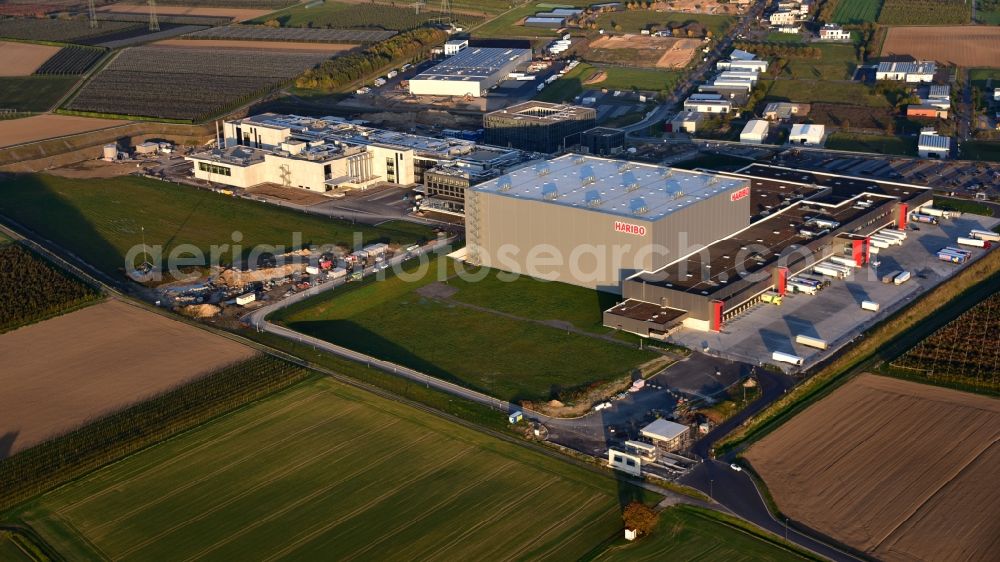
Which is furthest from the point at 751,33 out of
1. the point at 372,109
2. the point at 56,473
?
the point at 56,473

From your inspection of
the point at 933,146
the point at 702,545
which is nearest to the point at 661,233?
the point at 702,545

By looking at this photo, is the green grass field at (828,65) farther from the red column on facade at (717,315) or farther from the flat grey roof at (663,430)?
the flat grey roof at (663,430)

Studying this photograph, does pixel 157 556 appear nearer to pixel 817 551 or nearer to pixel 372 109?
pixel 817 551

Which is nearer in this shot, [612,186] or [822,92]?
[612,186]

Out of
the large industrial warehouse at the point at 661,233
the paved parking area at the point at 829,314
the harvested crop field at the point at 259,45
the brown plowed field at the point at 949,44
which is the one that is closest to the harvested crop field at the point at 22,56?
the harvested crop field at the point at 259,45

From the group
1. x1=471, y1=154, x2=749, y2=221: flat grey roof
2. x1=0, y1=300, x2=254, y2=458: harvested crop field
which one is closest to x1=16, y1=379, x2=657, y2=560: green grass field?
x1=0, y1=300, x2=254, y2=458: harvested crop field

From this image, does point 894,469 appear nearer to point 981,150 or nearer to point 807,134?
point 807,134
